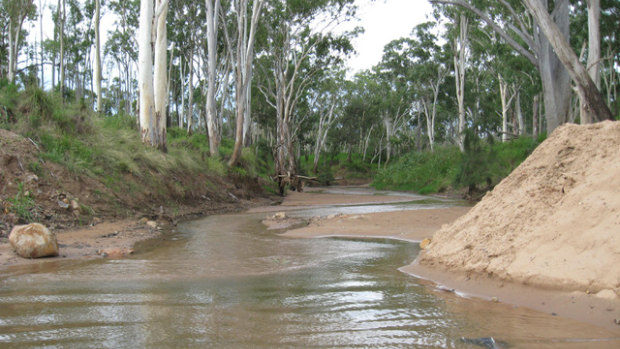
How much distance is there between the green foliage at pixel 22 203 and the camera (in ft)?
24.2

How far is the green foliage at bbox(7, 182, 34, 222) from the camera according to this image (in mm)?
7362

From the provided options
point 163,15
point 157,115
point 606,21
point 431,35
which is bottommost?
point 157,115

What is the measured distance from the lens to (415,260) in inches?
229

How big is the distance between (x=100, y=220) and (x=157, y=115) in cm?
652

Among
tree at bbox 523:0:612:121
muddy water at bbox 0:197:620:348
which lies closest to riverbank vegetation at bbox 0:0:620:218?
tree at bbox 523:0:612:121

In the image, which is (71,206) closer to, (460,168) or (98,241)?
(98,241)

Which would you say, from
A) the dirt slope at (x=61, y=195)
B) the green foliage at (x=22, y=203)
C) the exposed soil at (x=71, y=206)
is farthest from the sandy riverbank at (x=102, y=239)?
the green foliage at (x=22, y=203)

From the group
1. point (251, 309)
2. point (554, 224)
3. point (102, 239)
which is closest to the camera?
point (251, 309)

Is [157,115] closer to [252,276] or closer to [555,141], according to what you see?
[252,276]

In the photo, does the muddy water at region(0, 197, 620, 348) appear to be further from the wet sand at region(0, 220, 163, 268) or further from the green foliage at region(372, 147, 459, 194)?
the green foliage at region(372, 147, 459, 194)

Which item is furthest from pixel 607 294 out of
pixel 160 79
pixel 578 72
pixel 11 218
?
pixel 160 79

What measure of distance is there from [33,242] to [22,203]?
2.33 meters

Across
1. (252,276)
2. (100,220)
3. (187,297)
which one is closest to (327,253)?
(252,276)

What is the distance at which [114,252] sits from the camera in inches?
246
